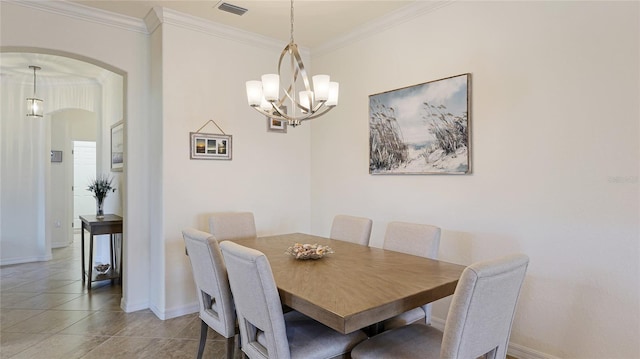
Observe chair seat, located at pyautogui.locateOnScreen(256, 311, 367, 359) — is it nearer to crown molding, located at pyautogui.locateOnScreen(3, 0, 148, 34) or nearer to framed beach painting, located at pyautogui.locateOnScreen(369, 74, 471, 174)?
framed beach painting, located at pyautogui.locateOnScreen(369, 74, 471, 174)

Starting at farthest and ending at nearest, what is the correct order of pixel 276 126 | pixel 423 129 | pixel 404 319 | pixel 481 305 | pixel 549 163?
1. pixel 276 126
2. pixel 423 129
3. pixel 549 163
4. pixel 404 319
5. pixel 481 305

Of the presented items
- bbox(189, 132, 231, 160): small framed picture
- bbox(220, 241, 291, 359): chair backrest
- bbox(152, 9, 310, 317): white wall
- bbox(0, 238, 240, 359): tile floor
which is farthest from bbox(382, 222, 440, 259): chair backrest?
bbox(189, 132, 231, 160): small framed picture

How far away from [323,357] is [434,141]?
194cm

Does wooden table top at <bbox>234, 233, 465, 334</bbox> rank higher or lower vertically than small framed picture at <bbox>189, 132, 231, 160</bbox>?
lower

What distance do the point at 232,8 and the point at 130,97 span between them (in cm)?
126

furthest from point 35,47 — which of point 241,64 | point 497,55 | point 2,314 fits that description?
point 497,55

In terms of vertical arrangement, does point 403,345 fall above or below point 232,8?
below

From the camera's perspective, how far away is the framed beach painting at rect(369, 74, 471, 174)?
284 centimetres

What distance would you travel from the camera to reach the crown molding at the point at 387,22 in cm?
304

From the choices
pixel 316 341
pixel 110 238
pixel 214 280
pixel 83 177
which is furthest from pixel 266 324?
pixel 83 177

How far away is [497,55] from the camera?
104 inches

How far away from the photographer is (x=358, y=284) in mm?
1751

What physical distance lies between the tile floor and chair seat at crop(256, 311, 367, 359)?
1020mm

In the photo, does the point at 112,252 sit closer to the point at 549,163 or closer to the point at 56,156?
the point at 56,156
